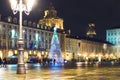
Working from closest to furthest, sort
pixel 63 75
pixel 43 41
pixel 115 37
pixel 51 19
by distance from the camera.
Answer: pixel 63 75 < pixel 43 41 < pixel 51 19 < pixel 115 37

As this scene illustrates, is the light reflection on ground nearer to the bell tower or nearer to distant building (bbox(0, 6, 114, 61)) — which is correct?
distant building (bbox(0, 6, 114, 61))

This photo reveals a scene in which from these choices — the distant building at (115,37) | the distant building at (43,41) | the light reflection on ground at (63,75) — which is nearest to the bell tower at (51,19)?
the distant building at (43,41)

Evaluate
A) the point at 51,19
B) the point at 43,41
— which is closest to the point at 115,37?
the point at 51,19

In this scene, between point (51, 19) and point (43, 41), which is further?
point (51, 19)

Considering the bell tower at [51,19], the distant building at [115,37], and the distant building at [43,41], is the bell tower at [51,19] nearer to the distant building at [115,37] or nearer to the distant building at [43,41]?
the distant building at [43,41]

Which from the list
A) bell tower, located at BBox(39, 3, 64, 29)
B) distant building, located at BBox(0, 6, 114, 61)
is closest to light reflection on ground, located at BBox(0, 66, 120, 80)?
distant building, located at BBox(0, 6, 114, 61)

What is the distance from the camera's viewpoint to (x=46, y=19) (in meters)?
147

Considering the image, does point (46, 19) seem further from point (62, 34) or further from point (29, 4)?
point (29, 4)

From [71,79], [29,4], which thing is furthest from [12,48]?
[71,79]

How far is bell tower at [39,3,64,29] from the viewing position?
146m

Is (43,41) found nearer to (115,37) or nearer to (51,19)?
(51,19)

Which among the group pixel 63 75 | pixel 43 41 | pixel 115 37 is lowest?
pixel 63 75

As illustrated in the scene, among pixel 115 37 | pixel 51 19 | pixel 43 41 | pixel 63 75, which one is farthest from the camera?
pixel 115 37

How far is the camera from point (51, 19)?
146250 millimetres
